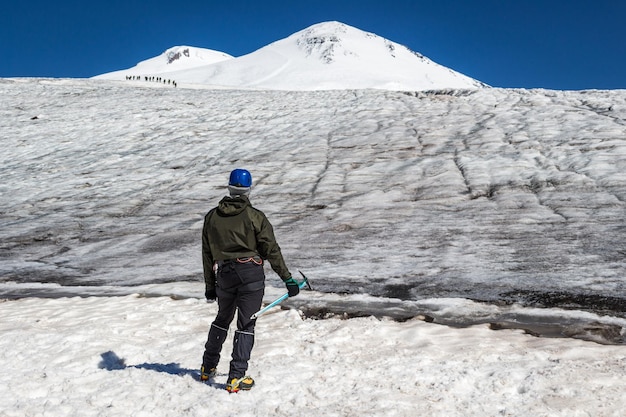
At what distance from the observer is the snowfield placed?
4828 millimetres

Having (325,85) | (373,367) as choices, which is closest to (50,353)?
(373,367)

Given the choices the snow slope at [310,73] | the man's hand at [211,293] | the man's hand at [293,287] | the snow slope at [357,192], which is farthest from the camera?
the snow slope at [310,73]

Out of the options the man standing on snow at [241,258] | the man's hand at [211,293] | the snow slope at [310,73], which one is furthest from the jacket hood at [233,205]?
the snow slope at [310,73]

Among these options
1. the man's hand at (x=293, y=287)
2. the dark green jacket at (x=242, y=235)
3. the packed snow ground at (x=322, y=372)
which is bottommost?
the packed snow ground at (x=322, y=372)

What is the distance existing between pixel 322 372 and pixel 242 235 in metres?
1.51

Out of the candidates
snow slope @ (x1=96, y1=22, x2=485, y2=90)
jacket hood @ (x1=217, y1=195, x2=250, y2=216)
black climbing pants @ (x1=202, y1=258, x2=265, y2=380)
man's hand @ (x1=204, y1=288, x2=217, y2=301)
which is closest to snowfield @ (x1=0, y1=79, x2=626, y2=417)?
black climbing pants @ (x1=202, y1=258, x2=265, y2=380)

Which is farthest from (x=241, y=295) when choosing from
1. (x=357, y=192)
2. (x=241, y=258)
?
(x=357, y=192)

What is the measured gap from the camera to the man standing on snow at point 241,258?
4828mm

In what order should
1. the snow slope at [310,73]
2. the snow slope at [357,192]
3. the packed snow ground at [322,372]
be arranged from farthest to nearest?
the snow slope at [310,73]
the snow slope at [357,192]
the packed snow ground at [322,372]

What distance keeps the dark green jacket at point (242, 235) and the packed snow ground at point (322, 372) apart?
3.66ft

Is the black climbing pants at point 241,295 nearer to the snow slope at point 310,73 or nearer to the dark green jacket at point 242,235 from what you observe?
the dark green jacket at point 242,235

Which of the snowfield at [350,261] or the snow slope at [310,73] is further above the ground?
the snow slope at [310,73]

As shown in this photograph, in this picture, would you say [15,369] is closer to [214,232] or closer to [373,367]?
[214,232]

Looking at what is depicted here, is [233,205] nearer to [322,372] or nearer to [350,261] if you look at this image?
[322,372]
